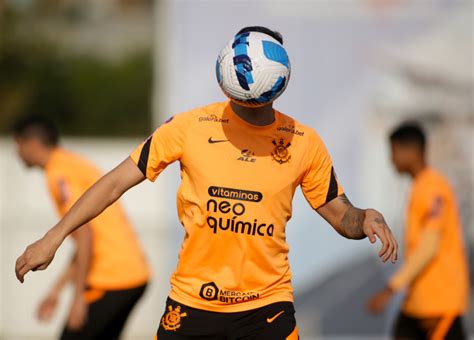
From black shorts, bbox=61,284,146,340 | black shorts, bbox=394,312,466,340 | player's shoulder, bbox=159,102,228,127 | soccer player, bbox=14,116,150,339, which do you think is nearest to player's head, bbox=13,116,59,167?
soccer player, bbox=14,116,150,339

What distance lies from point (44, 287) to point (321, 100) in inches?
141

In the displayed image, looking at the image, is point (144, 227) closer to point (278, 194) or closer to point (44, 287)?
point (44, 287)

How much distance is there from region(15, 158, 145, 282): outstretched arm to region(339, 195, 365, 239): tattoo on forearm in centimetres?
100

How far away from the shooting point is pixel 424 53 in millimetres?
9055

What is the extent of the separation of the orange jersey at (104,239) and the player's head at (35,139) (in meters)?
0.09

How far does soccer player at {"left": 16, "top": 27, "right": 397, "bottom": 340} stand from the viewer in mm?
4547

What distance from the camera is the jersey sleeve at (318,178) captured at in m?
4.71

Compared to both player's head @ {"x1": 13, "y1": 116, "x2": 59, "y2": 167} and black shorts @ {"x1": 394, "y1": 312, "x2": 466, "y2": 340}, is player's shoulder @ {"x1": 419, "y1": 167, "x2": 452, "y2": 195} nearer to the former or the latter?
black shorts @ {"x1": 394, "y1": 312, "x2": 466, "y2": 340}

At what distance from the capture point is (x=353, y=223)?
15.1 ft

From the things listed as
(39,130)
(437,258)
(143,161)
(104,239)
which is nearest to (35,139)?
(39,130)

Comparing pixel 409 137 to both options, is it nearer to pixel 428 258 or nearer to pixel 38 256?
pixel 428 258

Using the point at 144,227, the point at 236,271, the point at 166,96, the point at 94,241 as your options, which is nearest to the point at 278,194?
the point at 236,271

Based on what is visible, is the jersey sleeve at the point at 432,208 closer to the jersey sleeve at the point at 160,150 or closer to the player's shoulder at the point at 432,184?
the player's shoulder at the point at 432,184

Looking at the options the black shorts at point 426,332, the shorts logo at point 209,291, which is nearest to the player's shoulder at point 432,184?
the black shorts at point 426,332
